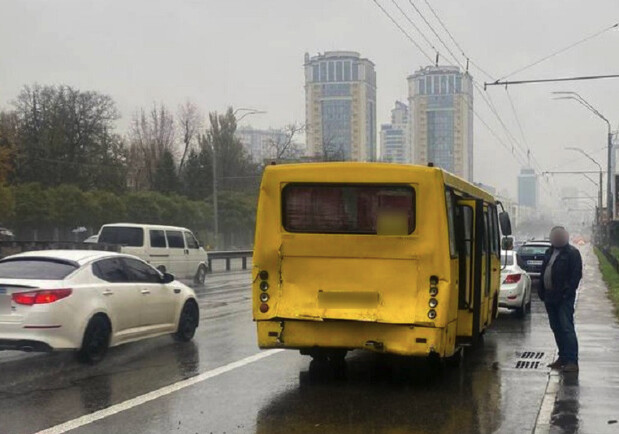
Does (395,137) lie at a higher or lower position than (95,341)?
higher

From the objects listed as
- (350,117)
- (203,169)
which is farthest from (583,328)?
(203,169)

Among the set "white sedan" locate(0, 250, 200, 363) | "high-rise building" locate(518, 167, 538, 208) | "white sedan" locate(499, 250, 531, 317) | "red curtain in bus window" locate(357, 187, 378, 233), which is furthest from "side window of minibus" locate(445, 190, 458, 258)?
"high-rise building" locate(518, 167, 538, 208)

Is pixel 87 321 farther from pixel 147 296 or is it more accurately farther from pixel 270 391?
pixel 270 391

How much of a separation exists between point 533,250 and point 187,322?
17.1 metres

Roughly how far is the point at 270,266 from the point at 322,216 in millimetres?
812

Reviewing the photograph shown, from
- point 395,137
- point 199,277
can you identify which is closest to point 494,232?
point 199,277

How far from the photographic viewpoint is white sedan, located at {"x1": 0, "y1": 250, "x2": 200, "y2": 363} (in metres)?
9.79

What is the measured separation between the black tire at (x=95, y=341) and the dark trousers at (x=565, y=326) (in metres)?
5.67

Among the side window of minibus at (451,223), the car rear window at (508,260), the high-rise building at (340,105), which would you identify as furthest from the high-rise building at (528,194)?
the side window of minibus at (451,223)

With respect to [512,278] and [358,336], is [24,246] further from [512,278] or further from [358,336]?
[358,336]

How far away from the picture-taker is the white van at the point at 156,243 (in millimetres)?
25156

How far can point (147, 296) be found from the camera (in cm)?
1175

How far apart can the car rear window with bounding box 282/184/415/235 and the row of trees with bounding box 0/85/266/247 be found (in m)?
40.1

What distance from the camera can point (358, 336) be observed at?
8.91 meters
